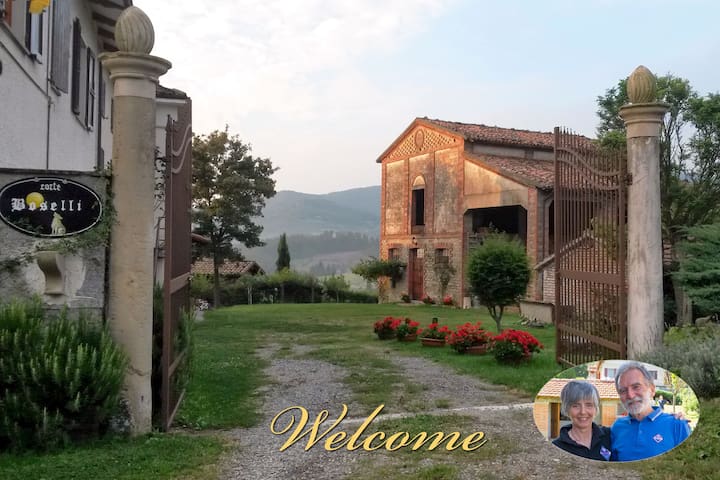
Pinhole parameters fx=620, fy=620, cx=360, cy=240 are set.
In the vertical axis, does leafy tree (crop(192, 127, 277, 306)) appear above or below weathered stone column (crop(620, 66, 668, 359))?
above

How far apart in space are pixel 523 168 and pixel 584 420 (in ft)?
72.3

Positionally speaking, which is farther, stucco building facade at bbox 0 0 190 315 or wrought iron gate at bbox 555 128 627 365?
wrought iron gate at bbox 555 128 627 365

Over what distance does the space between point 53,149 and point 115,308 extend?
463cm

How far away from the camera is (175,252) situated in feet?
19.5

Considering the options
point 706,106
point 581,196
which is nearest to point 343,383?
point 581,196

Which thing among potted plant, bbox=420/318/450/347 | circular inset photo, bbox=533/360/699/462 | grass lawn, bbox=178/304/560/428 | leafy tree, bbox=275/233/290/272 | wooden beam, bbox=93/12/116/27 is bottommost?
grass lawn, bbox=178/304/560/428

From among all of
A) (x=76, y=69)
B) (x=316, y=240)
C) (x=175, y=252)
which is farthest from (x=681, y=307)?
(x=316, y=240)

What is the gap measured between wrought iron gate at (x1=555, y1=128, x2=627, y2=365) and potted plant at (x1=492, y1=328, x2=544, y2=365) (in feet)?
4.17

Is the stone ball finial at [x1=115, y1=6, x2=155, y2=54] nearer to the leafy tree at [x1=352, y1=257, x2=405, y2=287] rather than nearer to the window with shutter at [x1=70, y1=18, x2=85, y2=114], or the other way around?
the window with shutter at [x1=70, y1=18, x2=85, y2=114]

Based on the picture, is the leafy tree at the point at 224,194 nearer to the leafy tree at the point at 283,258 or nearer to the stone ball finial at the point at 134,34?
the leafy tree at the point at 283,258

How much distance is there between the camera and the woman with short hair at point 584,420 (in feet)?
12.2

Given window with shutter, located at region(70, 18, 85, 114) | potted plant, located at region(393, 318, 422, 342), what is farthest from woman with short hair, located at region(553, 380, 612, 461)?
potted plant, located at region(393, 318, 422, 342)

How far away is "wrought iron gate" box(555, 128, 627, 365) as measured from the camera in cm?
682

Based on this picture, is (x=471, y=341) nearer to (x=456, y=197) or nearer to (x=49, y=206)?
(x=49, y=206)
